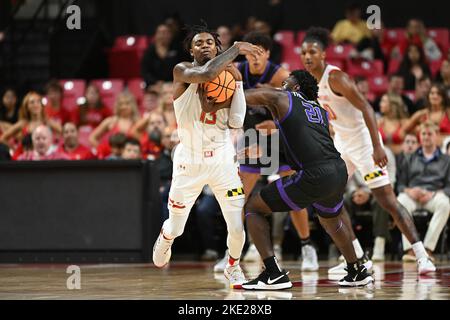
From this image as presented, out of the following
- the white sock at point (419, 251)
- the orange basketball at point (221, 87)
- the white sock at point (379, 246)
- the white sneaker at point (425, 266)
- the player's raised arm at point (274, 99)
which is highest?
the orange basketball at point (221, 87)

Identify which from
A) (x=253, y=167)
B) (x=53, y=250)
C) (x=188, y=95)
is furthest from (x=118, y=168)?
(x=188, y=95)

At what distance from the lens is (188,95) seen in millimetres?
7312

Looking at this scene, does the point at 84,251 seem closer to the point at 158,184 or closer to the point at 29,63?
the point at 158,184

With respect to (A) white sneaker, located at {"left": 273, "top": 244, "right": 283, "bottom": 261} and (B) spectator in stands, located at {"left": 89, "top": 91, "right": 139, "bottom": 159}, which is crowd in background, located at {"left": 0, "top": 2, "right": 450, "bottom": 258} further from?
(A) white sneaker, located at {"left": 273, "top": 244, "right": 283, "bottom": 261}

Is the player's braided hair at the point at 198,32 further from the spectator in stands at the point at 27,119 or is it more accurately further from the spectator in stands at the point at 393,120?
the spectator in stands at the point at 27,119

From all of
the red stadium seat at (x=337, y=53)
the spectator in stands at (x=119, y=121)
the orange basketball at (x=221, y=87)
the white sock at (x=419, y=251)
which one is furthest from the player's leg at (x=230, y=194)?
the red stadium seat at (x=337, y=53)

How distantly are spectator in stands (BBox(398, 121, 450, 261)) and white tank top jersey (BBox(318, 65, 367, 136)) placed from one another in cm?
223

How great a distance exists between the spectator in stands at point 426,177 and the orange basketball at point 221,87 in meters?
4.37

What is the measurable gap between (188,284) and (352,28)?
947cm

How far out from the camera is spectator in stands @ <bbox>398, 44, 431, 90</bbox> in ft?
47.3

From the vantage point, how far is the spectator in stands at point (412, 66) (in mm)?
14422

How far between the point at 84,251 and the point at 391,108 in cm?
461

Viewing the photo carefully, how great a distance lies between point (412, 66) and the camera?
572 inches

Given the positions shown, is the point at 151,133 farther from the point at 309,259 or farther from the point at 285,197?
the point at 285,197
